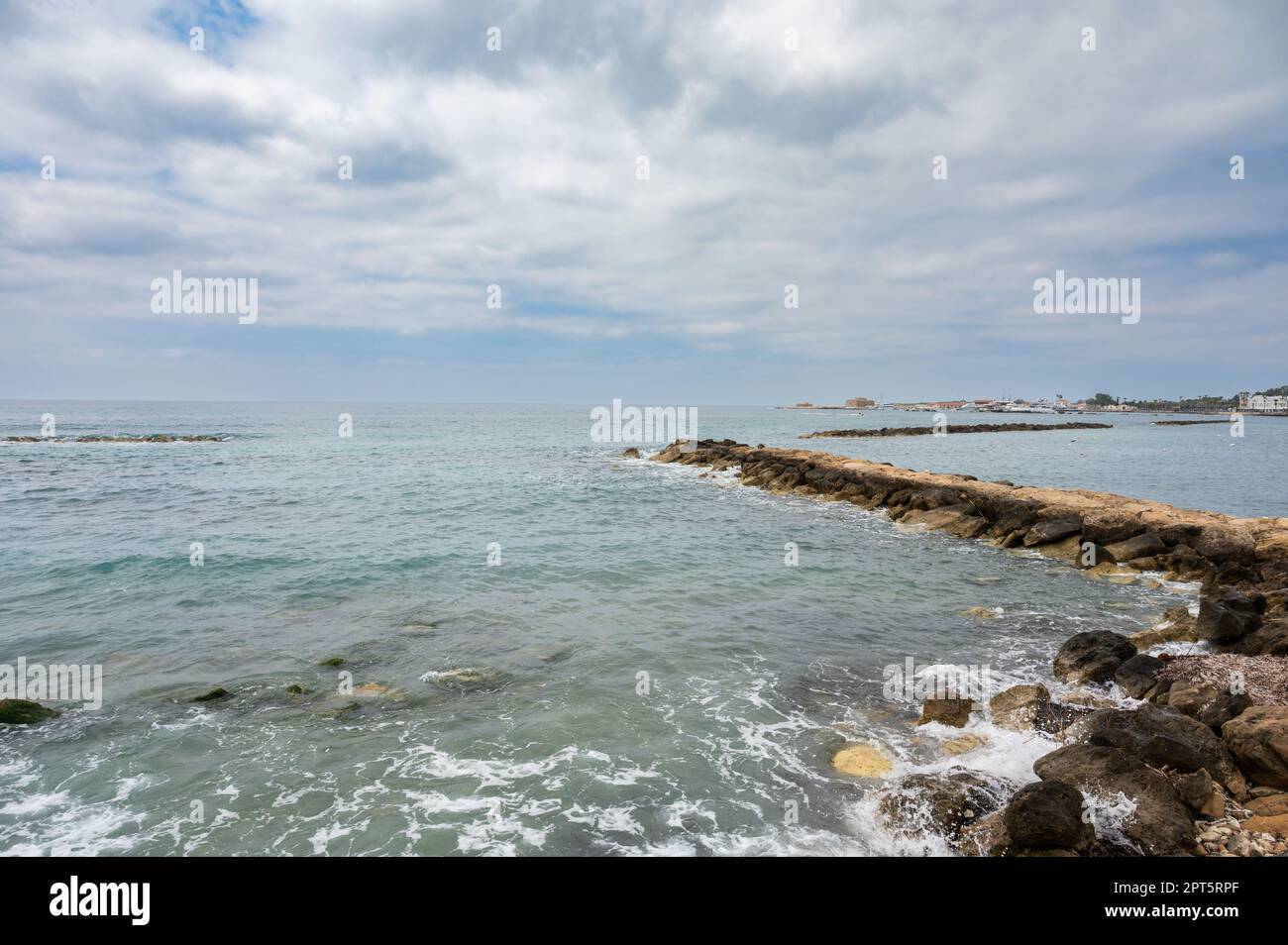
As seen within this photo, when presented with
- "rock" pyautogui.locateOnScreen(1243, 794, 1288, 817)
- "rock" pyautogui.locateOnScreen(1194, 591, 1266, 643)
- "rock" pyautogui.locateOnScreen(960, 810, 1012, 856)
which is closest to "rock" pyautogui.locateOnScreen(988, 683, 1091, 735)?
"rock" pyautogui.locateOnScreen(1243, 794, 1288, 817)

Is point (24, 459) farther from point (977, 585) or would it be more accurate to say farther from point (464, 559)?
point (977, 585)

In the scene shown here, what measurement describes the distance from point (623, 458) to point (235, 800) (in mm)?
53413

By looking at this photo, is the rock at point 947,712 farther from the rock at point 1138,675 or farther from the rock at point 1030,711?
the rock at point 1138,675

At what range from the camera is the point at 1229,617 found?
12.0 meters

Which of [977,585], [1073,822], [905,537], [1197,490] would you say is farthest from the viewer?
[1197,490]

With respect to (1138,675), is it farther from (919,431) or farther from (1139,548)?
(919,431)

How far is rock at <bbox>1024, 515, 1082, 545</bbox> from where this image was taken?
22.8 metres

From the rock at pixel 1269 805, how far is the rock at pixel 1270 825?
0.11m

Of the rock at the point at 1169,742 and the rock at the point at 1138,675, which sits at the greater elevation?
the rock at the point at 1169,742

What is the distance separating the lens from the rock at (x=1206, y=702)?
8.46 m
